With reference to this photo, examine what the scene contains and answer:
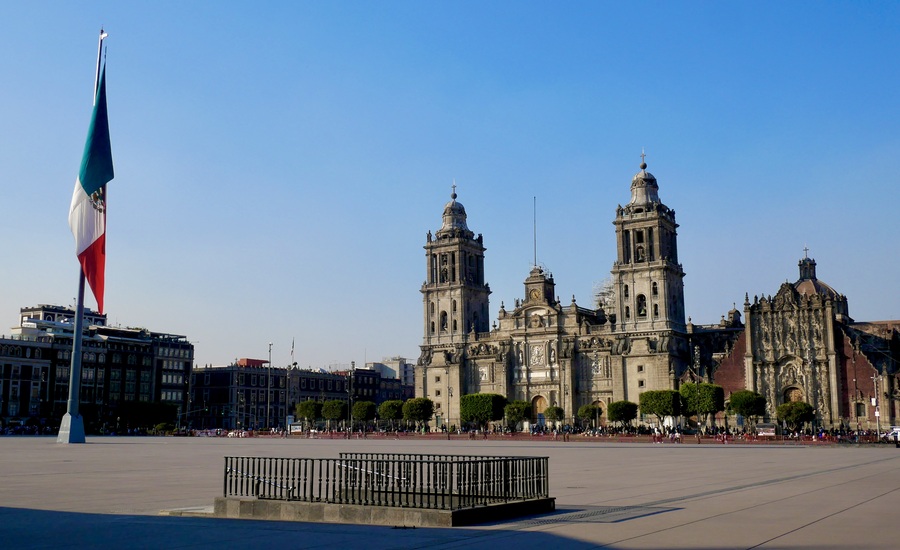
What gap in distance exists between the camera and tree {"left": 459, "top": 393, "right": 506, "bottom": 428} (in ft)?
371

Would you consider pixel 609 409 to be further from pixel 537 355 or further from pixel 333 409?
pixel 333 409

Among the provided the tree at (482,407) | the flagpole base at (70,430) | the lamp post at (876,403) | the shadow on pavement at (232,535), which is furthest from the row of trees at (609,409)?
the shadow on pavement at (232,535)

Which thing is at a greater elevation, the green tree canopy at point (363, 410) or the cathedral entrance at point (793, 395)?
the cathedral entrance at point (793, 395)

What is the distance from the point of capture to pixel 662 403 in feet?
315

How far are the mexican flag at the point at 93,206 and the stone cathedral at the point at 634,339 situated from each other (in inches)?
2568

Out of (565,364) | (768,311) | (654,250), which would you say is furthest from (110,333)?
(768,311)

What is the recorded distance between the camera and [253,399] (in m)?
157

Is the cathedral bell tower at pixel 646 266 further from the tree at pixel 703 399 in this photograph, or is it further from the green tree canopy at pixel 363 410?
the green tree canopy at pixel 363 410

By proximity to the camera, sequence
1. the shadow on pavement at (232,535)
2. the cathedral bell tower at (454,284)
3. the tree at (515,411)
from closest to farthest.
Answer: the shadow on pavement at (232,535), the tree at (515,411), the cathedral bell tower at (454,284)

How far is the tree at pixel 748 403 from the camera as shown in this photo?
93125 mm

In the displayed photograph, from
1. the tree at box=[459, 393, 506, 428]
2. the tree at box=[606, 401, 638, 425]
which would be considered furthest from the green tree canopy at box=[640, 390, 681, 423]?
the tree at box=[459, 393, 506, 428]

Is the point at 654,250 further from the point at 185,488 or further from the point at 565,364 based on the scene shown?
the point at 185,488

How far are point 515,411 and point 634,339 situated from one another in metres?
17.7

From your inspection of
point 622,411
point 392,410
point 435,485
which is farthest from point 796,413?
point 435,485
